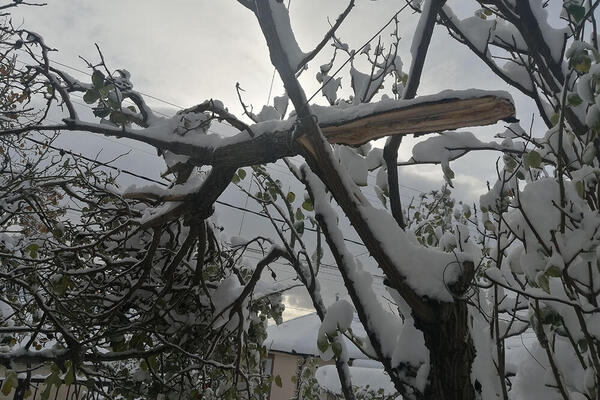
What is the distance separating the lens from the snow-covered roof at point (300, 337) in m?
16.1

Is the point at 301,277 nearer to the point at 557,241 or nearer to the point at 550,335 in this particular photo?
the point at 550,335

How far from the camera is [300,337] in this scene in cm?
1730

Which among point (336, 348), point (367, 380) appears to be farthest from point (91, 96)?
Answer: point (367, 380)

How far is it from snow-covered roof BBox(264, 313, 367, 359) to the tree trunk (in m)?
13.8

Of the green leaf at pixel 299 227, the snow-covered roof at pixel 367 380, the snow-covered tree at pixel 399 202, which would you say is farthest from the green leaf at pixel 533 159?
the snow-covered roof at pixel 367 380

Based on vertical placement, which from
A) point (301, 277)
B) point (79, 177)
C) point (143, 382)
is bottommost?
point (143, 382)

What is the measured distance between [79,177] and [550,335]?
3414mm

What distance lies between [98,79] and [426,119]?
1.43 meters

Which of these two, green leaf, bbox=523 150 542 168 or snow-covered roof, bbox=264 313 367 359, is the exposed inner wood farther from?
snow-covered roof, bbox=264 313 367 359

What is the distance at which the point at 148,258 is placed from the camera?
233cm

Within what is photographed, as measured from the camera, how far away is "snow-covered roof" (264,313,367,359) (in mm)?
16125

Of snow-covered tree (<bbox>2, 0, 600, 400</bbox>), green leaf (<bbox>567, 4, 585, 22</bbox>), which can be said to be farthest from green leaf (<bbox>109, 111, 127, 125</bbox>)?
green leaf (<bbox>567, 4, 585, 22</bbox>)

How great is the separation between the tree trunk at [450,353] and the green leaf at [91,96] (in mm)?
1699

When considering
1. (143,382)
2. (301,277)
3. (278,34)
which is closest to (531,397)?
(301,277)
